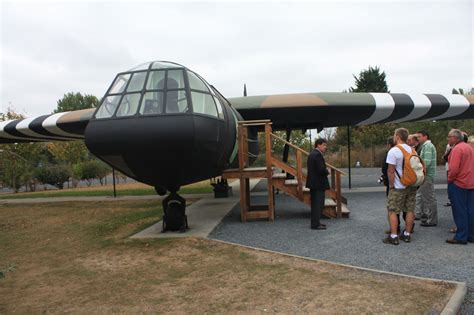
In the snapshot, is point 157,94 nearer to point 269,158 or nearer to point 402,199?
point 269,158

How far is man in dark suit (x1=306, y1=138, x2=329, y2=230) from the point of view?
7.07 m

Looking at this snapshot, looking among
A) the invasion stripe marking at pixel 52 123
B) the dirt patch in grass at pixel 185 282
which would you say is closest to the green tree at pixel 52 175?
the invasion stripe marking at pixel 52 123

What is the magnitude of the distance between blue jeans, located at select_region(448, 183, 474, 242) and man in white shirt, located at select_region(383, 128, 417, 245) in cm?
63

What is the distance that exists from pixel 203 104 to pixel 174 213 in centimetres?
228

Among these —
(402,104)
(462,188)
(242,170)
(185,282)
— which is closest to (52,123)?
(242,170)

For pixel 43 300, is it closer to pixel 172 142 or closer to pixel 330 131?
pixel 172 142

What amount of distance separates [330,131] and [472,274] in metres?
43.9

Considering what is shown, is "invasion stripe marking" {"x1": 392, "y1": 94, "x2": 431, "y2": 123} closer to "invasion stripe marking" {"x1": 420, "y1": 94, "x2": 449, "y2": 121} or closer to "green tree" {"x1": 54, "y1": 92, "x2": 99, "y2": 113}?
"invasion stripe marking" {"x1": 420, "y1": 94, "x2": 449, "y2": 121}

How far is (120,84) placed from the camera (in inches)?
253

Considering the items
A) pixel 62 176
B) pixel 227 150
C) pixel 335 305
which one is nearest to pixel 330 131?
pixel 62 176

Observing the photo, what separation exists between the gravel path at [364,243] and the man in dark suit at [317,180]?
27 cm

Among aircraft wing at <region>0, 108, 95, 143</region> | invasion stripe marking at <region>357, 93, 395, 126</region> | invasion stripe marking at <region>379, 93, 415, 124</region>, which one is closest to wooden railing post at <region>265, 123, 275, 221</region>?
invasion stripe marking at <region>357, 93, 395, 126</region>

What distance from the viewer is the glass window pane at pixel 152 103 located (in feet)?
18.6

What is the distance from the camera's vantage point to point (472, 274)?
14.0 feet
